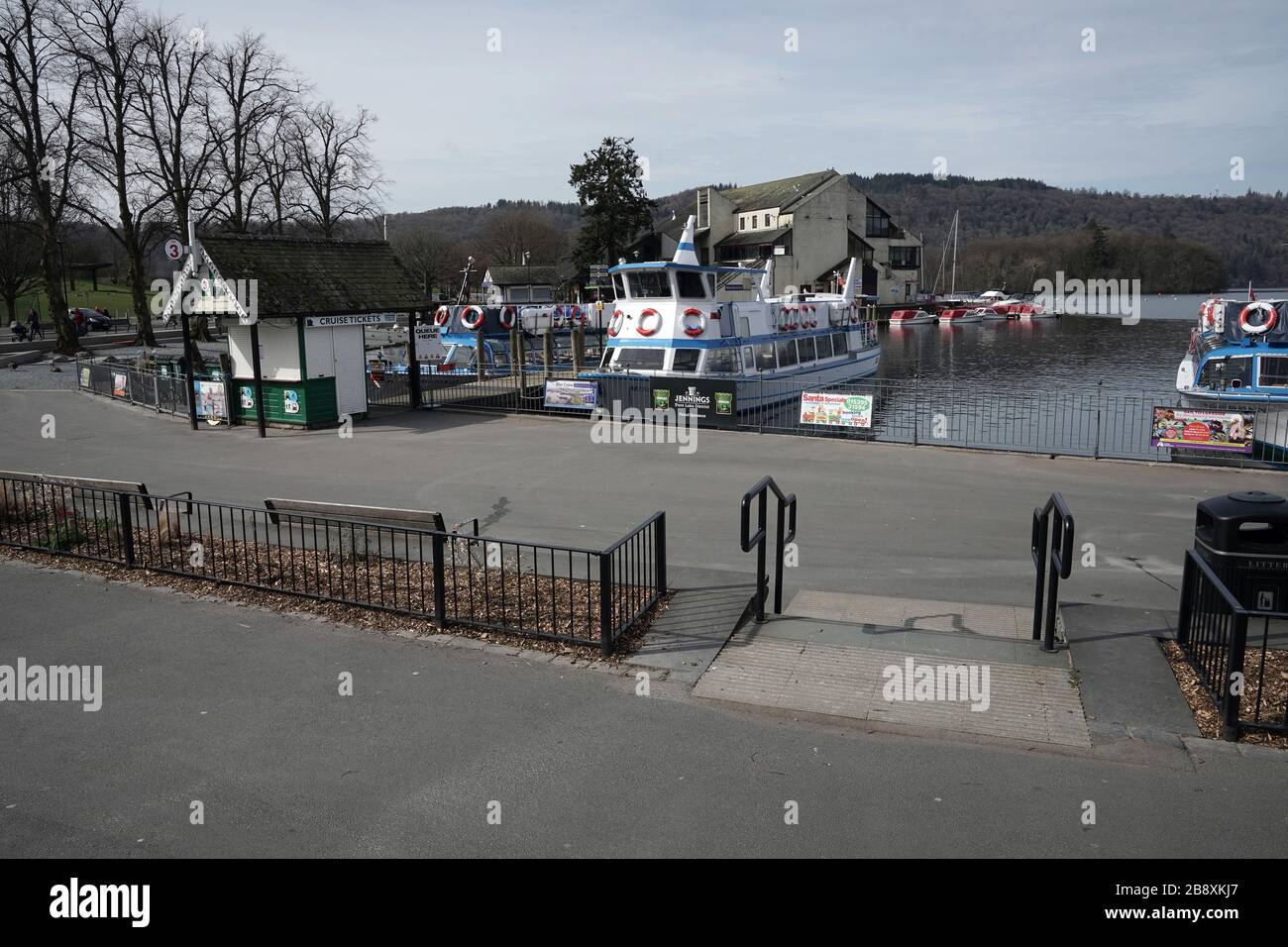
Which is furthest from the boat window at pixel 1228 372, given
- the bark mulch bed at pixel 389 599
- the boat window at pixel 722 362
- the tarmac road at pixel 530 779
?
the tarmac road at pixel 530 779

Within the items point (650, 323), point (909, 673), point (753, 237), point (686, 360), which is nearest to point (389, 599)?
point (909, 673)

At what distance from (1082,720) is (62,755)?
733 centimetres

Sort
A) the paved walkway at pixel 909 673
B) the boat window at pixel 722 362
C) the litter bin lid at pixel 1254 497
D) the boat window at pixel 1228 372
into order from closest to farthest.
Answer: the paved walkway at pixel 909 673 → the litter bin lid at pixel 1254 497 → the boat window at pixel 1228 372 → the boat window at pixel 722 362

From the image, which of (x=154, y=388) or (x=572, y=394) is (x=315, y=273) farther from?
(x=572, y=394)

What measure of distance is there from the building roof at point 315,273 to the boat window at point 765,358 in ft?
35.7

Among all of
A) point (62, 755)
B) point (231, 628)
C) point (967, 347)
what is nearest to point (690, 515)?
point (231, 628)

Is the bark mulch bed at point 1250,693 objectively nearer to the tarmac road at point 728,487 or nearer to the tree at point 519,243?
the tarmac road at point 728,487

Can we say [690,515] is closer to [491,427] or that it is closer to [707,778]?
[707,778]

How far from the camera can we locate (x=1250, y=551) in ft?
26.8

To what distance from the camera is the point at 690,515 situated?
1414 cm

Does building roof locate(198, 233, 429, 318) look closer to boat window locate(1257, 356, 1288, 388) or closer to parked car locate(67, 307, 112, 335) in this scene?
boat window locate(1257, 356, 1288, 388)

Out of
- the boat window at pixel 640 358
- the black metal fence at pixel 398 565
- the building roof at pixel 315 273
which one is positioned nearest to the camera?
the black metal fence at pixel 398 565

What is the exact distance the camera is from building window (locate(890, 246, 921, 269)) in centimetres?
10831

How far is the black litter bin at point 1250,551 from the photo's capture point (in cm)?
803
